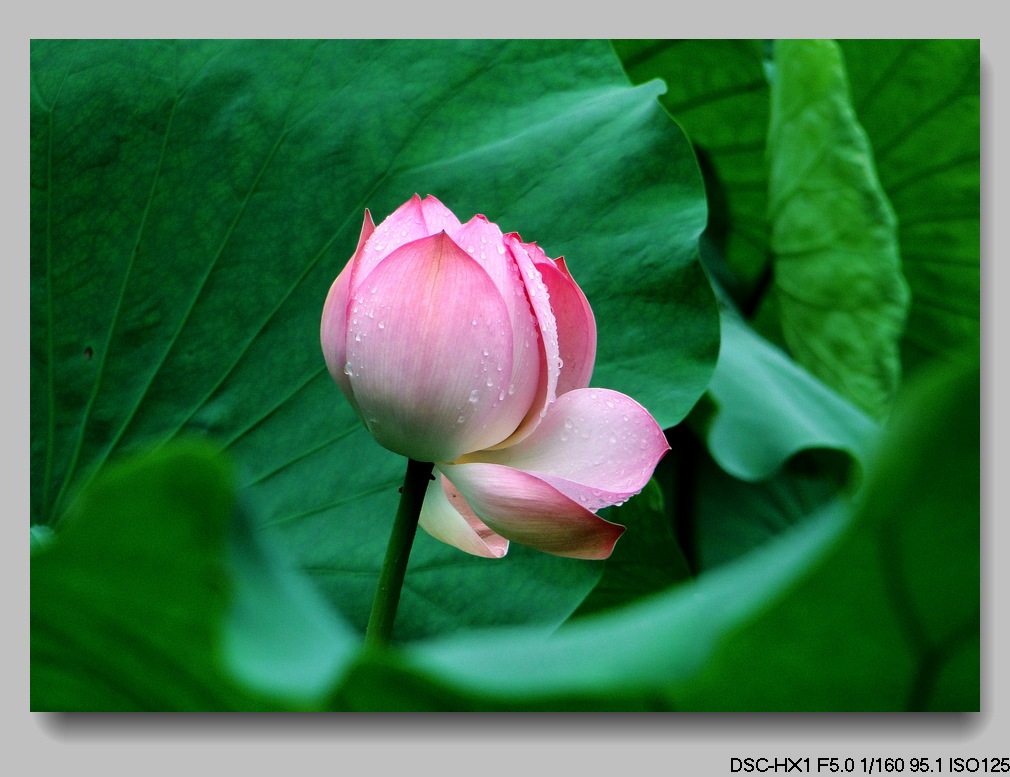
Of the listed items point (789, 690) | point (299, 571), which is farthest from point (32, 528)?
point (789, 690)

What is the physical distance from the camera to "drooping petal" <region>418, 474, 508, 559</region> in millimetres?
508

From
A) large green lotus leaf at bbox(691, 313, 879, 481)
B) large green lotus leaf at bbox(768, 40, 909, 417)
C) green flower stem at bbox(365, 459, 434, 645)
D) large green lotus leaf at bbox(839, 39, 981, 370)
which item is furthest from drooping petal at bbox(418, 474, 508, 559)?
large green lotus leaf at bbox(839, 39, 981, 370)

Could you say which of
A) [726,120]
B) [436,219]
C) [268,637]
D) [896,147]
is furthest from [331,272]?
[896,147]

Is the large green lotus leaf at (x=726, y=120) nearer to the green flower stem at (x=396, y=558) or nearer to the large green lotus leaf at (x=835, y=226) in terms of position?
the large green lotus leaf at (x=835, y=226)

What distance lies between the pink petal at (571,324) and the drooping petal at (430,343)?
7 cm

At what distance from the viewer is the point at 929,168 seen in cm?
124

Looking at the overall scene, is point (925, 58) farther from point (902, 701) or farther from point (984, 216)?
point (902, 701)

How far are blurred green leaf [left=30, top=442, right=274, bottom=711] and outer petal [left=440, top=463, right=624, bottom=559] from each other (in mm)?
136

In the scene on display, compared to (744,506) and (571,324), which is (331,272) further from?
(744,506)

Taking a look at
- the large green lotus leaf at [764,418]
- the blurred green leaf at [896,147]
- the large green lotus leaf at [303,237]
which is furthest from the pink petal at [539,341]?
the blurred green leaf at [896,147]

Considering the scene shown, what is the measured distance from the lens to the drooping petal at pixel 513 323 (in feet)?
1.47

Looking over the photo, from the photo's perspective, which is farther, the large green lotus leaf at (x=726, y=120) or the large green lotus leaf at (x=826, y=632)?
the large green lotus leaf at (x=726, y=120)

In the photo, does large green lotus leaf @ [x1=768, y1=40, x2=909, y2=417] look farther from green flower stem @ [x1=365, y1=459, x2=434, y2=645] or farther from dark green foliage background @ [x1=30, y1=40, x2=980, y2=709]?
green flower stem @ [x1=365, y1=459, x2=434, y2=645]

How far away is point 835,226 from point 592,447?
632mm
